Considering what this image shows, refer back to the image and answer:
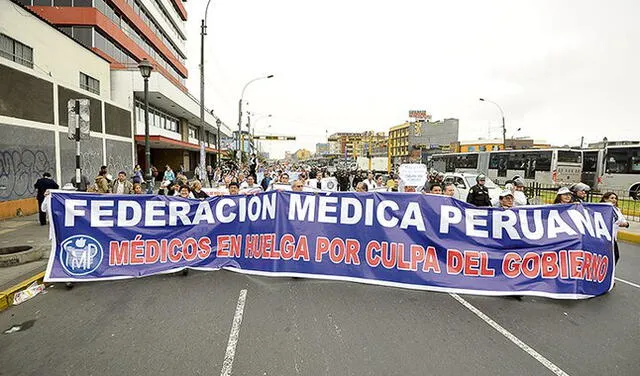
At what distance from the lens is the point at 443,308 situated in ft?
14.7

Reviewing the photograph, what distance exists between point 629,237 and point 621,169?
15.6 m

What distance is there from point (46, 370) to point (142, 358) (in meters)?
0.79

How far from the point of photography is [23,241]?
7.76m

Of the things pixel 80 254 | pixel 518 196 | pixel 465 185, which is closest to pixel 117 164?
pixel 80 254

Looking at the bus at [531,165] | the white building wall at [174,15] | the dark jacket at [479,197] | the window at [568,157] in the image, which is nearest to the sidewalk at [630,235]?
the dark jacket at [479,197]

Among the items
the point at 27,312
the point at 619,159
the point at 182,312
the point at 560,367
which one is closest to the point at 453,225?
the point at 560,367

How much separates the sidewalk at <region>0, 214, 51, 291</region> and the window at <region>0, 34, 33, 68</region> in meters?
6.93

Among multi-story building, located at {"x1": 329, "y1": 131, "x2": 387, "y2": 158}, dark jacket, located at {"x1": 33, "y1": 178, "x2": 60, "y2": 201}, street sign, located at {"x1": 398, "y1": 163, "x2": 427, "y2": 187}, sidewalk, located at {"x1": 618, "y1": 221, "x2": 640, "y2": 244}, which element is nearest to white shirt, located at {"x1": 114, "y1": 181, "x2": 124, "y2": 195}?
dark jacket, located at {"x1": 33, "y1": 178, "x2": 60, "y2": 201}

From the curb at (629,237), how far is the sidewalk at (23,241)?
13.6 metres

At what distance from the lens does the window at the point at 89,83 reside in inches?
747

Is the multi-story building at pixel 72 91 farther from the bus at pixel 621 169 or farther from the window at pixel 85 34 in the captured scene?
the bus at pixel 621 169

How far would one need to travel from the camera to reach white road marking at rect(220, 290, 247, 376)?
3.13 m

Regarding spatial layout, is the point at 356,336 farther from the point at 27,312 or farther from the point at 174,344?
the point at 27,312

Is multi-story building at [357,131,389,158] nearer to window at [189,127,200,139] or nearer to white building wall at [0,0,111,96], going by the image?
window at [189,127,200,139]
